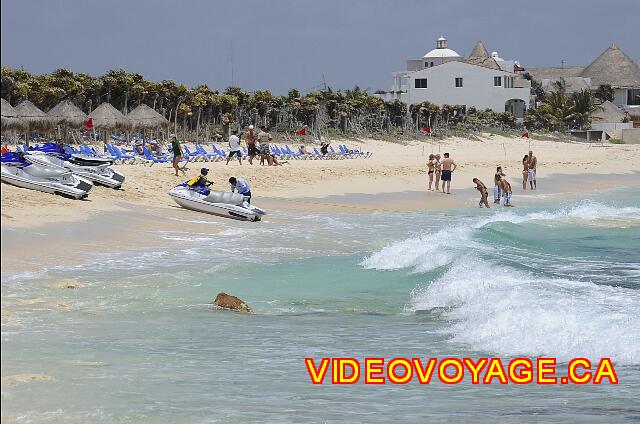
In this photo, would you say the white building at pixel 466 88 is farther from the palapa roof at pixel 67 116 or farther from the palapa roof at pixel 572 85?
the palapa roof at pixel 67 116

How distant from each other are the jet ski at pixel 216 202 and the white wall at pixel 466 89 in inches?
2063

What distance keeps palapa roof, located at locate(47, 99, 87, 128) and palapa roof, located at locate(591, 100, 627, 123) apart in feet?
150

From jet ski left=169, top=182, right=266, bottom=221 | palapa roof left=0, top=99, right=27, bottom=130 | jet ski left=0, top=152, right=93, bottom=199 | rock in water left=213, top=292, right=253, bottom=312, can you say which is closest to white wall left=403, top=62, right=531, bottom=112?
palapa roof left=0, top=99, right=27, bottom=130

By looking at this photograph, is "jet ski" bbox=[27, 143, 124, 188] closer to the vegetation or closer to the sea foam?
the sea foam

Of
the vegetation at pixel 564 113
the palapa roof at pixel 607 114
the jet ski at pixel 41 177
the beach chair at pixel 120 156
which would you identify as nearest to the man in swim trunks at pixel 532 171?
the beach chair at pixel 120 156

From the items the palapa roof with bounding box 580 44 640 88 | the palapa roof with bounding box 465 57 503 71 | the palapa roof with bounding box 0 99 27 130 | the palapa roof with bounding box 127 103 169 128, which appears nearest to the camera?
the palapa roof with bounding box 0 99 27 130

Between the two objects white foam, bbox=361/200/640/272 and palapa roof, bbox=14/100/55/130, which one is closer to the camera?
white foam, bbox=361/200/640/272

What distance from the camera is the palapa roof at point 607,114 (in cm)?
6962

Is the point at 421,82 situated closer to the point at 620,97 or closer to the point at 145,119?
the point at 620,97

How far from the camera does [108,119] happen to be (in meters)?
34.2

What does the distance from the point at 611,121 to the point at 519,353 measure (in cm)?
6390

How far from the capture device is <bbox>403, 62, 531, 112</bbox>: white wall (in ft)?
238

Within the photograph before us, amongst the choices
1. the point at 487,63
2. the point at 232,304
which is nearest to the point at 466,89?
Result: the point at 487,63

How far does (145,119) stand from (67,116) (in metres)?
3.40
